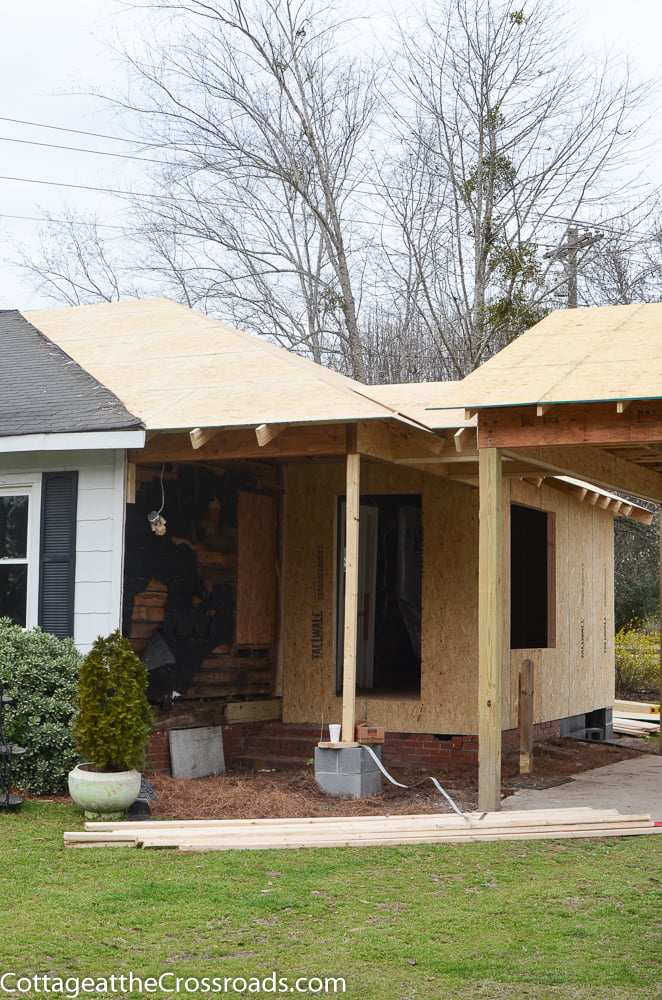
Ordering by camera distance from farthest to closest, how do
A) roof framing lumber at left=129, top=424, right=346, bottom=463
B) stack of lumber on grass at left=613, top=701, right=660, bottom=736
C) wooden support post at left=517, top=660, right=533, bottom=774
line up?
stack of lumber on grass at left=613, top=701, right=660, bottom=736
wooden support post at left=517, top=660, right=533, bottom=774
roof framing lumber at left=129, top=424, right=346, bottom=463

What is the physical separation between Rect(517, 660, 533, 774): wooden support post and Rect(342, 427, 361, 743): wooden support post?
2.48m

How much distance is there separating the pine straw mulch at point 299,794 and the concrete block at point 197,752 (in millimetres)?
180

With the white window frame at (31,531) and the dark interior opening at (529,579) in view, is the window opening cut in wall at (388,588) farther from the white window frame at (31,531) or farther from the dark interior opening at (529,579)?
the white window frame at (31,531)

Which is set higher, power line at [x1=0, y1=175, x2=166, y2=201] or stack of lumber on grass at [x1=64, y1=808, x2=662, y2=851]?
power line at [x1=0, y1=175, x2=166, y2=201]

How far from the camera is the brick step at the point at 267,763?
11.3 meters

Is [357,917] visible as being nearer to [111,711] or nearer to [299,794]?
[111,711]

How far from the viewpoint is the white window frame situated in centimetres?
996

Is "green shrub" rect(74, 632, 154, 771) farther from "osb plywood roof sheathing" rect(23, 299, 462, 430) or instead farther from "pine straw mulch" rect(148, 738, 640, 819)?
"osb plywood roof sheathing" rect(23, 299, 462, 430)

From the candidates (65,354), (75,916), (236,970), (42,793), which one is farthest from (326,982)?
(65,354)

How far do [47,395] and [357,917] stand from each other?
6.40m

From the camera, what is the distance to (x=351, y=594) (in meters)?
9.06

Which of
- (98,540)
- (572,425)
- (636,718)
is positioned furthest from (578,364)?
(636,718)

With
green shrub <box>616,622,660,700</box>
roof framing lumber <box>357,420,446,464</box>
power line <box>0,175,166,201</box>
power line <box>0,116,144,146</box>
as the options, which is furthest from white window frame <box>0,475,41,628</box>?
power line <box>0,175,166,201</box>

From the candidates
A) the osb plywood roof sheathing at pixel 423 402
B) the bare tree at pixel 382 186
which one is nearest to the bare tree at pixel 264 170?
the bare tree at pixel 382 186
